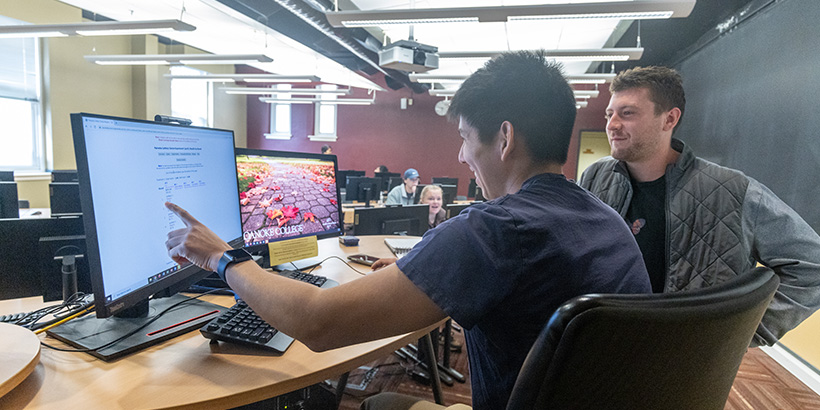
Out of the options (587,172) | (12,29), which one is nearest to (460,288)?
(587,172)

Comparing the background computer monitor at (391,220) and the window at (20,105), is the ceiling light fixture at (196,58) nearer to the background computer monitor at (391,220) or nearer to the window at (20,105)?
the window at (20,105)

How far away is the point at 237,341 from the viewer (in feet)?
3.05

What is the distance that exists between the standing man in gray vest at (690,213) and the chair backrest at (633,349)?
1083 millimetres

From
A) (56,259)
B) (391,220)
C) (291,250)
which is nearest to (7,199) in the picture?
(56,259)

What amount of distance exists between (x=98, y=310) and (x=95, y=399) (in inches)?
6.0

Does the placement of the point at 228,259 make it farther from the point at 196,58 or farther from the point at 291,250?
the point at 196,58

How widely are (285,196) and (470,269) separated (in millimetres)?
1105

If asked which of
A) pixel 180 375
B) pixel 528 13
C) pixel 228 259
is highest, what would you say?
pixel 528 13

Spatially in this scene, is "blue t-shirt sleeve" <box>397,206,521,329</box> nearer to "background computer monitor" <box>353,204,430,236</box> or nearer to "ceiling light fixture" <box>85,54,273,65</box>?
"background computer monitor" <box>353,204,430,236</box>

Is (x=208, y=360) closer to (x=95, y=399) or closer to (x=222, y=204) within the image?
(x=95, y=399)

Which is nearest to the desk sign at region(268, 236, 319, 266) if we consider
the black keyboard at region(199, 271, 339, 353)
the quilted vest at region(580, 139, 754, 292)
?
the black keyboard at region(199, 271, 339, 353)

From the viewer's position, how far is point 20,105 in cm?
589

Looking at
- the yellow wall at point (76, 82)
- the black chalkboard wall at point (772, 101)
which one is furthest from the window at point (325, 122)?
the black chalkboard wall at point (772, 101)

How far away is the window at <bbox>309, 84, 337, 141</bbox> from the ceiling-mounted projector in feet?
16.4
